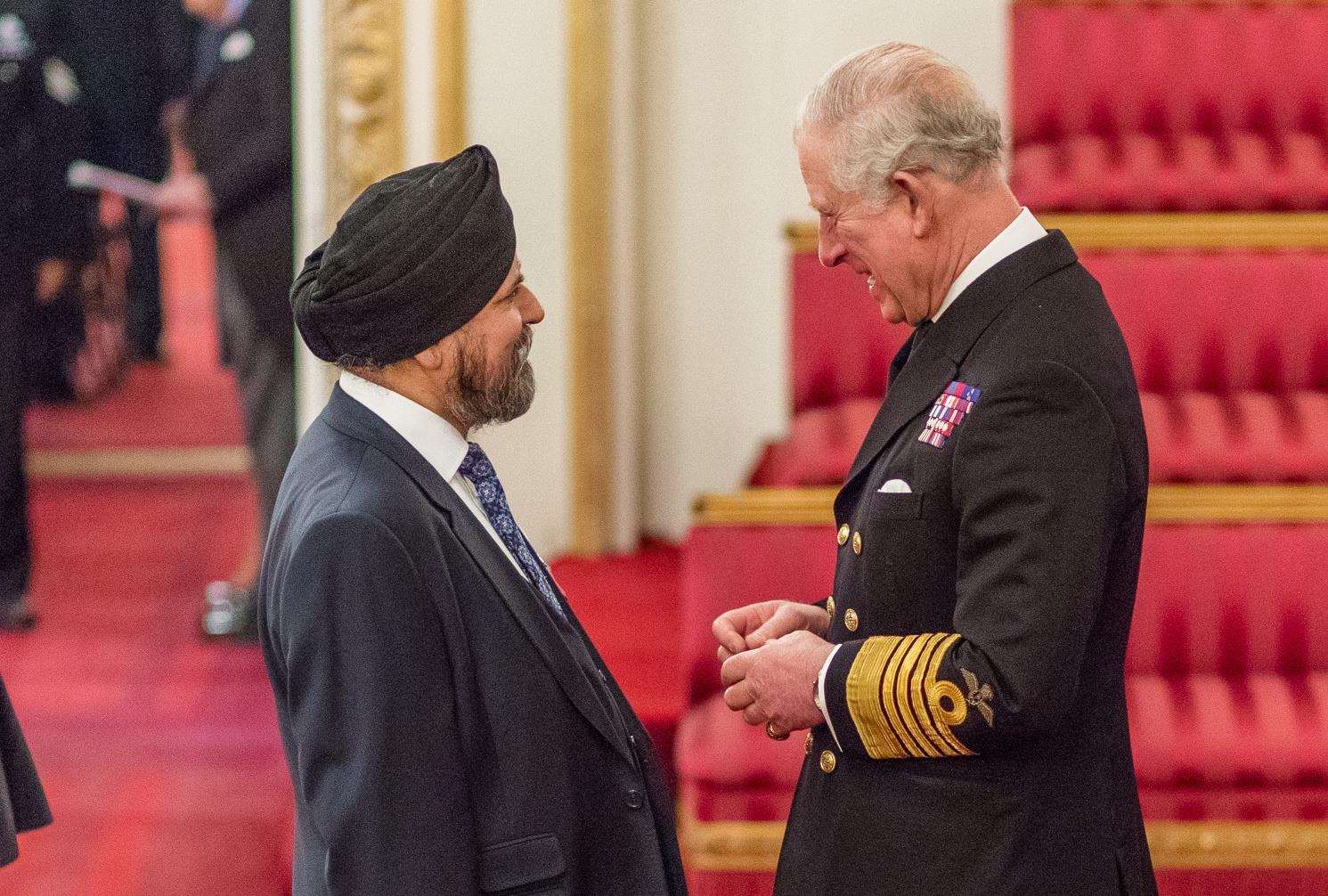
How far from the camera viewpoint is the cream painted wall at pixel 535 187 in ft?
11.5

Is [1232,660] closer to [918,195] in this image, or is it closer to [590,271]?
[918,195]

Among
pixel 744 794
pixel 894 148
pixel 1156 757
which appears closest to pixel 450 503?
pixel 894 148

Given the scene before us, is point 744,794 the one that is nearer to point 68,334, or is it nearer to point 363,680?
point 363,680

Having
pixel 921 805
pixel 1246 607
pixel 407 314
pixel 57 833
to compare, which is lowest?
pixel 57 833

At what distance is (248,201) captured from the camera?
3.46 meters

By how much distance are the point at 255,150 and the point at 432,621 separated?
2.48 meters

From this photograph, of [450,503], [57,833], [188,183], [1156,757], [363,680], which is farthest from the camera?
[188,183]

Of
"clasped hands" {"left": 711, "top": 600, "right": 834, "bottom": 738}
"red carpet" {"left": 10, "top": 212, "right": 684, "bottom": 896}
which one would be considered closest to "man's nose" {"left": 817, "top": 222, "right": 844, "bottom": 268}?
"clasped hands" {"left": 711, "top": 600, "right": 834, "bottom": 738}

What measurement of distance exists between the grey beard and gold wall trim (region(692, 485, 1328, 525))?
1.03m

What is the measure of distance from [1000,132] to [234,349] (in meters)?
2.53

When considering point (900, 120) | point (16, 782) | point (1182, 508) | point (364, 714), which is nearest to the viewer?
point (364, 714)

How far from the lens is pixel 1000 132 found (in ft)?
4.25

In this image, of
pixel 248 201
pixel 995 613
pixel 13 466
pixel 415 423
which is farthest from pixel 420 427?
pixel 13 466

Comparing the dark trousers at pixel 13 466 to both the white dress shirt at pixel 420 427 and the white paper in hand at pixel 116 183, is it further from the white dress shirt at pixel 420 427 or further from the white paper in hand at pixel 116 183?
the white dress shirt at pixel 420 427
